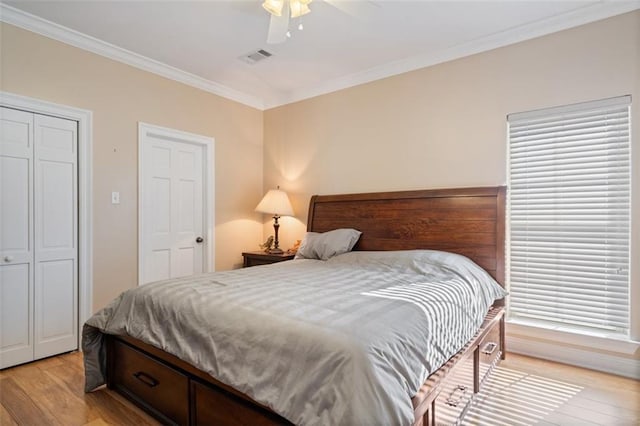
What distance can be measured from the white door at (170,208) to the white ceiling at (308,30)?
81 cm

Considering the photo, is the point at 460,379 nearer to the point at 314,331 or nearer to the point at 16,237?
the point at 314,331

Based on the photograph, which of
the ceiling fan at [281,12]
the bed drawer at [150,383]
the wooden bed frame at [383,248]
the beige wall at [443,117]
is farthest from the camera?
the beige wall at [443,117]

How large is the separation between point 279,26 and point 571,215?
2.60 m

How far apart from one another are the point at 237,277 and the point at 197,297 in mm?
548

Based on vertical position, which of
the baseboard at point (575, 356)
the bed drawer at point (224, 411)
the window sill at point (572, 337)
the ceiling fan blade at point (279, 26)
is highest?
the ceiling fan blade at point (279, 26)

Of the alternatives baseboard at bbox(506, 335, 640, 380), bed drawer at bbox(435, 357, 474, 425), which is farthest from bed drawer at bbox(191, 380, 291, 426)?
baseboard at bbox(506, 335, 640, 380)

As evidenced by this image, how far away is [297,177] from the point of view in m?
4.36

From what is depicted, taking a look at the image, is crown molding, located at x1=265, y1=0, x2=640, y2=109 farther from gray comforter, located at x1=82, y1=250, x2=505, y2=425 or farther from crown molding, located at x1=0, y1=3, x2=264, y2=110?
gray comforter, located at x1=82, y1=250, x2=505, y2=425

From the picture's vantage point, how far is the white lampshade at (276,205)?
406cm

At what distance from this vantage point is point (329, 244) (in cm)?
339

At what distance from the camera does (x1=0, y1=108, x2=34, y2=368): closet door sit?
263cm

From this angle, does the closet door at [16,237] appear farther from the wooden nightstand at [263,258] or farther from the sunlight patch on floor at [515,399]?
the sunlight patch on floor at [515,399]

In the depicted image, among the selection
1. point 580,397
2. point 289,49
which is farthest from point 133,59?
point 580,397

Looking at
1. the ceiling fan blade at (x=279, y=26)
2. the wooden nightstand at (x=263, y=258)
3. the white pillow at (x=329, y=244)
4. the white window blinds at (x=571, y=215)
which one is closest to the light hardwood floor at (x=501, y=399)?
the white window blinds at (x=571, y=215)
